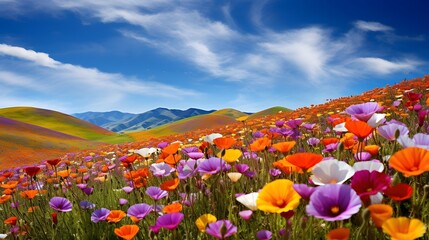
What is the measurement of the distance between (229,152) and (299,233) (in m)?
0.79

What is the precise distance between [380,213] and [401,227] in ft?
0.30

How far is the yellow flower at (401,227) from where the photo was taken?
1.17 meters

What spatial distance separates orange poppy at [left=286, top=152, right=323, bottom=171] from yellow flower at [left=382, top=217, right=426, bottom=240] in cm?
46

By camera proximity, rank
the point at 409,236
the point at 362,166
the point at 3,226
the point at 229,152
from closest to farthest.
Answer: the point at 409,236
the point at 362,166
the point at 229,152
the point at 3,226

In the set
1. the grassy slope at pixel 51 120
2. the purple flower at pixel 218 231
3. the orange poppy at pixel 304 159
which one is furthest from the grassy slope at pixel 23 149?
the orange poppy at pixel 304 159

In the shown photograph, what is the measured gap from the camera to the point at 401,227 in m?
1.21

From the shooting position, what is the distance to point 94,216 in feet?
8.70

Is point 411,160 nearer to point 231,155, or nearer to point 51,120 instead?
point 231,155

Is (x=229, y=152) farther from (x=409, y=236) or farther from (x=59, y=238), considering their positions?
(x=59, y=238)

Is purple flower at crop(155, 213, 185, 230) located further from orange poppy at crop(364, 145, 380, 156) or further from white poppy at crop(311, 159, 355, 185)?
orange poppy at crop(364, 145, 380, 156)

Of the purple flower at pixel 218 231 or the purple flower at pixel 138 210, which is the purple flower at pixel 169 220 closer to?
the purple flower at pixel 218 231

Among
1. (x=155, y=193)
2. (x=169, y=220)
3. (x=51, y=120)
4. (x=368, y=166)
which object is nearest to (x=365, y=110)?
(x=368, y=166)

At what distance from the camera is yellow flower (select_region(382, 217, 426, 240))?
1.17 metres

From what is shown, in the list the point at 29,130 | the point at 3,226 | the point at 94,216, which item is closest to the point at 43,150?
the point at 29,130
